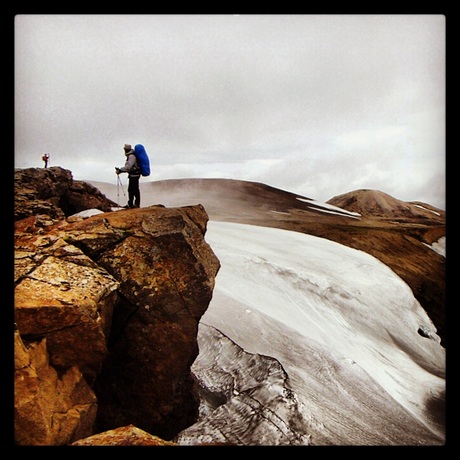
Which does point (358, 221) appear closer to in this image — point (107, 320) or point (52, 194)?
point (52, 194)

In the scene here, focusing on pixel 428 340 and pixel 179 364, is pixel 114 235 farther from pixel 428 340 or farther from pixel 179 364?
pixel 428 340

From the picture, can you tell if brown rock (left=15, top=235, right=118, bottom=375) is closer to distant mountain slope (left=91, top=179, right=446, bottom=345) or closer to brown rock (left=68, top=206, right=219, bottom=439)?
brown rock (left=68, top=206, right=219, bottom=439)

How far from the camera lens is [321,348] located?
552 cm

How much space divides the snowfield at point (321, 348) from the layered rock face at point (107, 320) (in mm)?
675

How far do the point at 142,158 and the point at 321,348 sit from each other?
125 inches

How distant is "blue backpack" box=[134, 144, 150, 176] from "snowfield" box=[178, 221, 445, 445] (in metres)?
2.02

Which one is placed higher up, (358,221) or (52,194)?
(52,194)

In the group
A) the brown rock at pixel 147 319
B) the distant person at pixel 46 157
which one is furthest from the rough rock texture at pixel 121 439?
the distant person at pixel 46 157

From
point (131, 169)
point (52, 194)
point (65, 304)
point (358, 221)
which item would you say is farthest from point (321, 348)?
point (358, 221)

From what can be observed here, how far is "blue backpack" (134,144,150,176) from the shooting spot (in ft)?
16.0

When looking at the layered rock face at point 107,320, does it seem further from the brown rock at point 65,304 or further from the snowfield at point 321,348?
the snowfield at point 321,348

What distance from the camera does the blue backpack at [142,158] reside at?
4883 mm

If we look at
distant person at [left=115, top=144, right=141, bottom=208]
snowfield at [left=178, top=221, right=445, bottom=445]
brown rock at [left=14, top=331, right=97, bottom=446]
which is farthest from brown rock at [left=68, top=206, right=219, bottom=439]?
distant person at [left=115, top=144, right=141, bottom=208]
